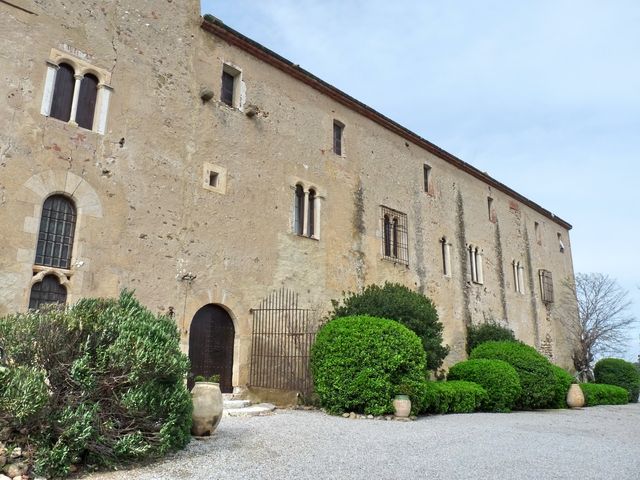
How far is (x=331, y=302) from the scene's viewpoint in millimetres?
15062

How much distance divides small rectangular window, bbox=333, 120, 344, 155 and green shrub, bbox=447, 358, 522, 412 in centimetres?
809

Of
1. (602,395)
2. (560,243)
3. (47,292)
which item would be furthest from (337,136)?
(560,243)

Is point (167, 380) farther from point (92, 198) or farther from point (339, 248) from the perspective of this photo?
point (339, 248)

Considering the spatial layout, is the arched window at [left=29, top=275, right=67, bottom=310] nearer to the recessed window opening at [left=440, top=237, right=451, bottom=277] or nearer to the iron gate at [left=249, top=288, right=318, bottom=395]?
the iron gate at [left=249, top=288, right=318, bottom=395]

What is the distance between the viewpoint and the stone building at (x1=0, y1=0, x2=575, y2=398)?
9.92m

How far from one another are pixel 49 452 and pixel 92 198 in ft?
21.5

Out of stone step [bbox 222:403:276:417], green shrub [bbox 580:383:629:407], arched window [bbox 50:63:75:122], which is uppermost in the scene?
arched window [bbox 50:63:75:122]

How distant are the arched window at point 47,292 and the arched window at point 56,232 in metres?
0.32

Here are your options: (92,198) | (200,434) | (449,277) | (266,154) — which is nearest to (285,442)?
(200,434)

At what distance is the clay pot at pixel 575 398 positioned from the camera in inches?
677

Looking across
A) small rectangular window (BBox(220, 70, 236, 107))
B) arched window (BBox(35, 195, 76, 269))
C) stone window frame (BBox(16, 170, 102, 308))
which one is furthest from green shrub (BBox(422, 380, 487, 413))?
small rectangular window (BBox(220, 70, 236, 107))

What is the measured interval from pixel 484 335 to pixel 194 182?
45.6ft

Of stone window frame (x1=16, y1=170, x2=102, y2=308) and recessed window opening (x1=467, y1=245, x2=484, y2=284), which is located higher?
recessed window opening (x1=467, y1=245, x2=484, y2=284)

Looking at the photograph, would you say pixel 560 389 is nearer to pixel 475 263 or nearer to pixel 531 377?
pixel 531 377
